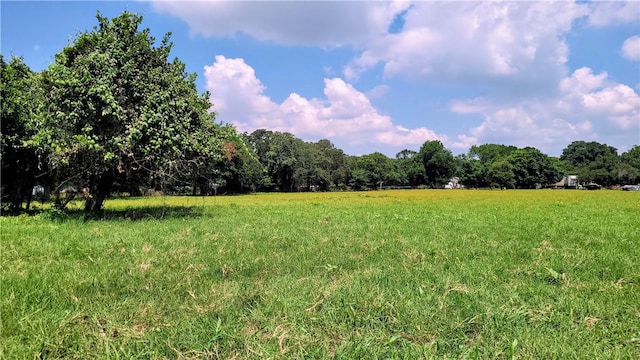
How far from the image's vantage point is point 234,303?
464 cm

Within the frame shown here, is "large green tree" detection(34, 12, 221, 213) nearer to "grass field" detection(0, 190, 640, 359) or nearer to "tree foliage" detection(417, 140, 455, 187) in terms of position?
"grass field" detection(0, 190, 640, 359)

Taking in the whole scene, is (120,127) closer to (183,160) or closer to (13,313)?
(183,160)

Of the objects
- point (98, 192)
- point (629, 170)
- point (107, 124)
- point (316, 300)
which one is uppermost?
point (629, 170)

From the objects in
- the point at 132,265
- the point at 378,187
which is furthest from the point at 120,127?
the point at 378,187

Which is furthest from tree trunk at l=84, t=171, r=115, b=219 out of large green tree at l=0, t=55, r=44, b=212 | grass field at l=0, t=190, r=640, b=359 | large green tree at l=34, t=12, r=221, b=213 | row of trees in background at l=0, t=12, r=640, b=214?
grass field at l=0, t=190, r=640, b=359

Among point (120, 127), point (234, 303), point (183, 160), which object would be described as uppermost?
point (120, 127)

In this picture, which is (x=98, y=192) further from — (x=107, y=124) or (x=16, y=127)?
(x=107, y=124)

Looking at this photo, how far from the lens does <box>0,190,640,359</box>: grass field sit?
3.63 m

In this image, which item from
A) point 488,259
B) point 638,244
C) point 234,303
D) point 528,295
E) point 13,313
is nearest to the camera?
point 13,313

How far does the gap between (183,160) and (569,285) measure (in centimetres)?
1272

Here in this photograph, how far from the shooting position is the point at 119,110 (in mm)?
12688

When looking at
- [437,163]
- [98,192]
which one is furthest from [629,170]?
[98,192]

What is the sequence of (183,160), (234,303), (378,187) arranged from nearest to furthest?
(234,303), (183,160), (378,187)

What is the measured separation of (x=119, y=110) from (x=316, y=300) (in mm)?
10903
